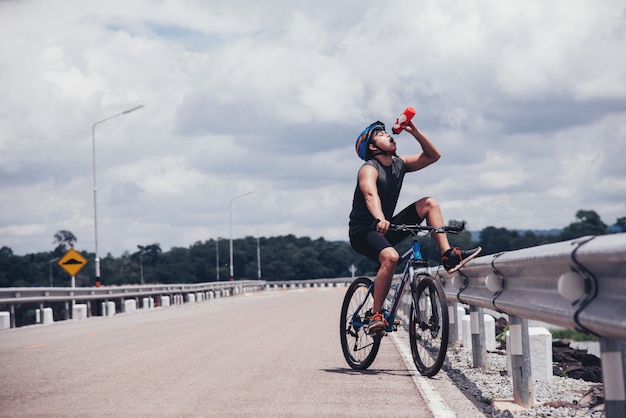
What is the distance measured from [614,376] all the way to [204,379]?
455 cm

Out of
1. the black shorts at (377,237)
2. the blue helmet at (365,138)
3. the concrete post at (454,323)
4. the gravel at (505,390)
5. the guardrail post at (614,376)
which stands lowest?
the gravel at (505,390)

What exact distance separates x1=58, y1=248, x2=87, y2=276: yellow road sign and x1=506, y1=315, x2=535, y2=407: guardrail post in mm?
28352

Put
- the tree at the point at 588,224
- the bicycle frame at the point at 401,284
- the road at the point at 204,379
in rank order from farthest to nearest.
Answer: the tree at the point at 588,224, the bicycle frame at the point at 401,284, the road at the point at 204,379

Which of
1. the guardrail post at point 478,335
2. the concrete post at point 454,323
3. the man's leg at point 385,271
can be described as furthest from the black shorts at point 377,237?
the concrete post at point 454,323

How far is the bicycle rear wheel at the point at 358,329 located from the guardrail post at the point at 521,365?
2.18 m

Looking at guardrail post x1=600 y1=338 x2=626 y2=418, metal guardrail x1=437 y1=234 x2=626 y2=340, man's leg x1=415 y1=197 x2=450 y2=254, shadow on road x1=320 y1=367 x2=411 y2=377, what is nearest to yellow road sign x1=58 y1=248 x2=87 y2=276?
shadow on road x1=320 y1=367 x2=411 y2=377

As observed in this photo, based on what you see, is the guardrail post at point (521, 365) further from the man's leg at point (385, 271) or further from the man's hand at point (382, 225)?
the man's leg at point (385, 271)

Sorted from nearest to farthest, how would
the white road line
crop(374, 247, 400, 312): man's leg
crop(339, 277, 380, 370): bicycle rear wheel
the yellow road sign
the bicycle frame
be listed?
the white road line → crop(374, 247, 400, 312): man's leg → the bicycle frame → crop(339, 277, 380, 370): bicycle rear wheel → the yellow road sign

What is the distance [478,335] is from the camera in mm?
8586

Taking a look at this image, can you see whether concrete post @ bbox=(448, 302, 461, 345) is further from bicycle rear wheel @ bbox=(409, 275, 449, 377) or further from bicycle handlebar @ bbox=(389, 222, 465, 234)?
bicycle handlebar @ bbox=(389, 222, 465, 234)

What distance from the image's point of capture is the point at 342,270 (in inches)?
6526

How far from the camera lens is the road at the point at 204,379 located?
6.48 m

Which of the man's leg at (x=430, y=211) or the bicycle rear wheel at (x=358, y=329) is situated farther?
the bicycle rear wheel at (x=358, y=329)

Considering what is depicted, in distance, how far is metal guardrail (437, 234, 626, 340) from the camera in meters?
4.13
